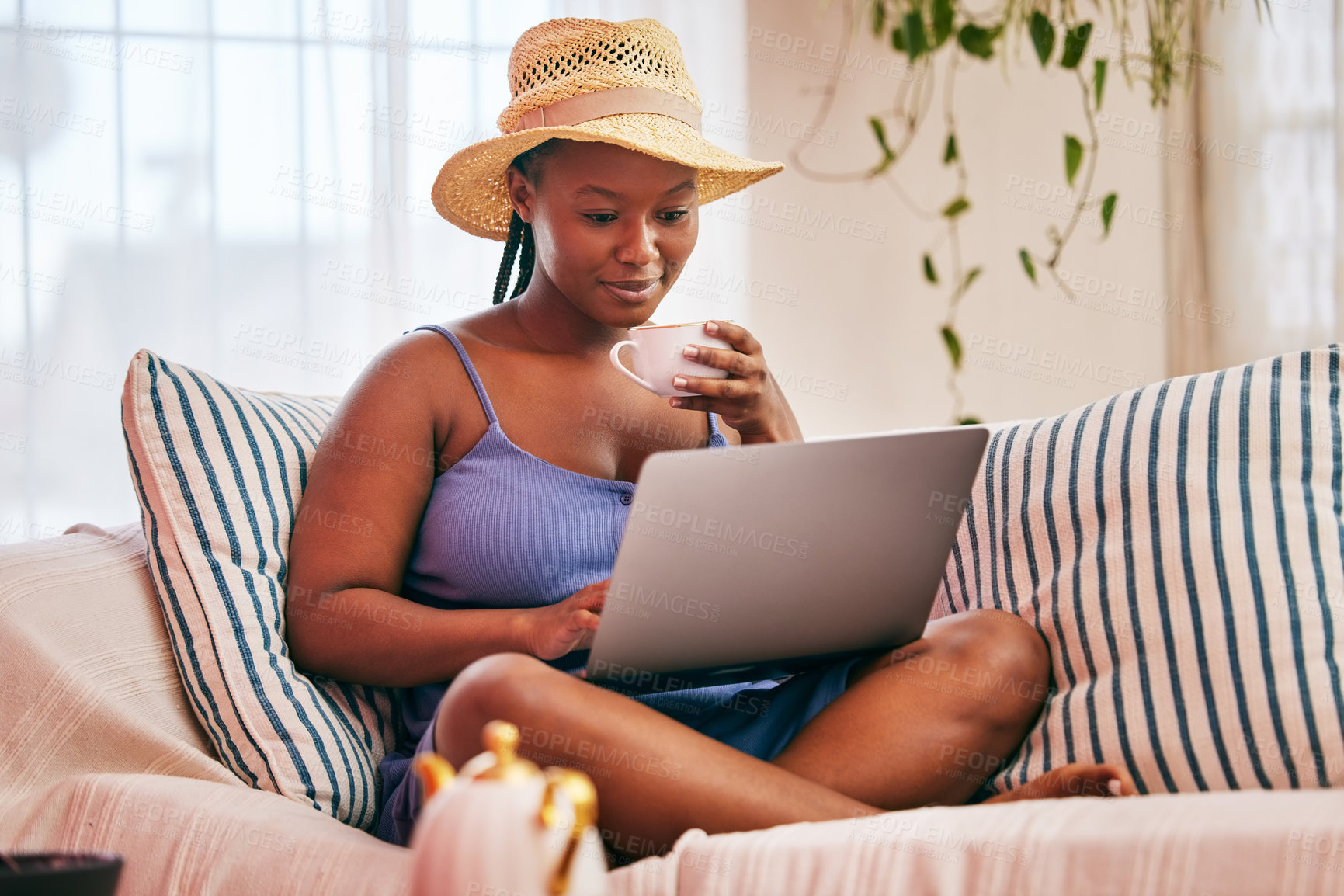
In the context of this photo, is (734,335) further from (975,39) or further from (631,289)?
(975,39)

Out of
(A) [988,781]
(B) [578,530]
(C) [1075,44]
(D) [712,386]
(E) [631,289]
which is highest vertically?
(C) [1075,44]

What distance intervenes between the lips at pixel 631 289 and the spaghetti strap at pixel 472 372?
17 cm

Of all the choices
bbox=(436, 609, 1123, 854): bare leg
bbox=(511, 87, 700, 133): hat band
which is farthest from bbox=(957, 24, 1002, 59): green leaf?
bbox=(436, 609, 1123, 854): bare leg

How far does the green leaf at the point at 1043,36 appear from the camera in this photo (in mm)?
1991

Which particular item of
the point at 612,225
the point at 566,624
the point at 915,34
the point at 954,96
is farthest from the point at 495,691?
the point at 954,96

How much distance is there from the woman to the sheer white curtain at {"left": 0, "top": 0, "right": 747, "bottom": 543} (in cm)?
84

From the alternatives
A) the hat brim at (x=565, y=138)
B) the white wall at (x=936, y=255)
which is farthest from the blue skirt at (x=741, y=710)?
the white wall at (x=936, y=255)

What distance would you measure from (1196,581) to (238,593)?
2.78 ft

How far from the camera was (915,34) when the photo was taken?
2.05m

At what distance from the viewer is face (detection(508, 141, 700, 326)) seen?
3.71 ft

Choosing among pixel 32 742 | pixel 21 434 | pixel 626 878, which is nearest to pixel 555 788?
pixel 626 878

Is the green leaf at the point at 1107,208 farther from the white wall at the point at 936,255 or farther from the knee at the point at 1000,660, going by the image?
the knee at the point at 1000,660

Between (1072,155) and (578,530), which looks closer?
(578,530)

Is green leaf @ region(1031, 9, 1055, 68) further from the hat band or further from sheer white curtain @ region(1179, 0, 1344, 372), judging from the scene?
the hat band
